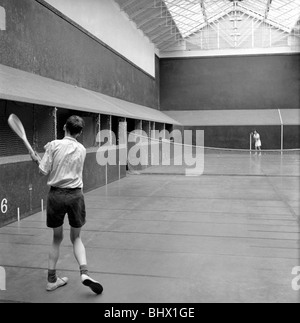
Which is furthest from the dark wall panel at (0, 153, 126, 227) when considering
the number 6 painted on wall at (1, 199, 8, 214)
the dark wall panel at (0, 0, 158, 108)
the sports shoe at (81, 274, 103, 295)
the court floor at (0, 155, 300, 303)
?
the sports shoe at (81, 274, 103, 295)

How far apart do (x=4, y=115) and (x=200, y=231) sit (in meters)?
4.35

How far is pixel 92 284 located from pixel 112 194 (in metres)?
6.53

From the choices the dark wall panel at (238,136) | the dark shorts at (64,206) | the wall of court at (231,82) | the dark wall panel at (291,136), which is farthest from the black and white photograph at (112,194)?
the dark wall panel at (291,136)

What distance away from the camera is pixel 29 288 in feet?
12.8

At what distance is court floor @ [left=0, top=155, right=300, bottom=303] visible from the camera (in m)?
3.80

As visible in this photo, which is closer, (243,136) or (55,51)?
(55,51)

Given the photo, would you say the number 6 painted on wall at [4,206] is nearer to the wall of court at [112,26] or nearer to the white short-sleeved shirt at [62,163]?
the white short-sleeved shirt at [62,163]

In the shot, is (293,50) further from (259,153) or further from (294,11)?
(259,153)

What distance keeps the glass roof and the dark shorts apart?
65.1 feet

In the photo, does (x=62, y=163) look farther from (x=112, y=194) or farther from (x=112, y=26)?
(x=112, y=26)

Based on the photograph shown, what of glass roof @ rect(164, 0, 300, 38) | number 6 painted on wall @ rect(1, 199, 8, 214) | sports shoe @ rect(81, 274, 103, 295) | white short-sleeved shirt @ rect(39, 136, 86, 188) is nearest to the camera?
sports shoe @ rect(81, 274, 103, 295)

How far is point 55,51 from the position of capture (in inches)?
412

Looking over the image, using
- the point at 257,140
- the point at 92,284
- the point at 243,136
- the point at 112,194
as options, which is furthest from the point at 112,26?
the point at 92,284

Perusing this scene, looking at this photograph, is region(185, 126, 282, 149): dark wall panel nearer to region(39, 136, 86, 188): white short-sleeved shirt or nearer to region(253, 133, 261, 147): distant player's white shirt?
region(253, 133, 261, 147): distant player's white shirt
